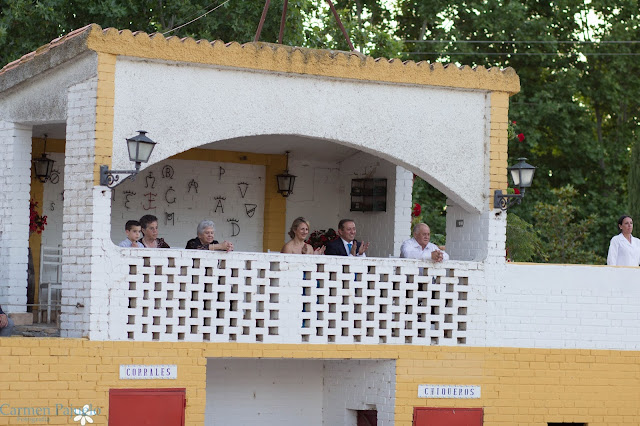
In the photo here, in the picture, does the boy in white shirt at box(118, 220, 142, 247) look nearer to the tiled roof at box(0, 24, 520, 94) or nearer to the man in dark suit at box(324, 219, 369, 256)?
the tiled roof at box(0, 24, 520, 94)

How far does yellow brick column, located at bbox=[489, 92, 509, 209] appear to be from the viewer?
550 inches

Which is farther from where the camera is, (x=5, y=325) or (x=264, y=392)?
(x=264, y=392)

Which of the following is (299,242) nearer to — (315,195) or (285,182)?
(285,182)

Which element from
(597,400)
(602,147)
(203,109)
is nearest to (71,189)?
(203,109)

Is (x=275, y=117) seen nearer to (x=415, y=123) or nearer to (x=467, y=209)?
(x=415, y=123)

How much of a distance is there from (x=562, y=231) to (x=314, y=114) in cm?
1401

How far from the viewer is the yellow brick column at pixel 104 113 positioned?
12.3 metres

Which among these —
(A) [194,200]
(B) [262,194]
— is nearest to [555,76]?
(B) [262,194]

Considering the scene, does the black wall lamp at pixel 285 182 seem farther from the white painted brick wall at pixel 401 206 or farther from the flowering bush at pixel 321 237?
the white painted brick wall at pixel 401 206

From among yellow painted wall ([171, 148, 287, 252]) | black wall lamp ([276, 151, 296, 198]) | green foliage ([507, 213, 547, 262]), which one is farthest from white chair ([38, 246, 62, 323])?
green foliage ([507, 213, 547, 262])

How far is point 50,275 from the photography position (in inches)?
585

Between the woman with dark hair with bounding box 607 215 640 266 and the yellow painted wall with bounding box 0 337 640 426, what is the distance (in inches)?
52.8

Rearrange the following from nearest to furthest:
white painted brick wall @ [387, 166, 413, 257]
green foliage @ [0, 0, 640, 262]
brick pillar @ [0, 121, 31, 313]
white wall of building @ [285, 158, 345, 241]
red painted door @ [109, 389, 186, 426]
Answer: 1. red painted door @ [109, 389, 186, 426]
2. brick pillar @ [0, 121, 31, 313]
3. white painted brick wall @ [387, 166, 413, 257]
4. white wall of building @ [285, 158, 345, 241]
5. green foliage @ [0, 0, 640, 262]

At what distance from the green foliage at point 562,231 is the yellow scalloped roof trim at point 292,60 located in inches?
471
